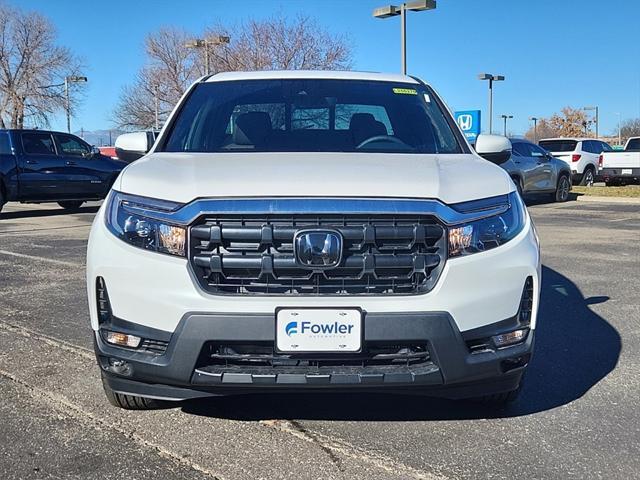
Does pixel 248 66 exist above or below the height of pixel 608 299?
above

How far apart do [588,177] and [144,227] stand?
2259cm

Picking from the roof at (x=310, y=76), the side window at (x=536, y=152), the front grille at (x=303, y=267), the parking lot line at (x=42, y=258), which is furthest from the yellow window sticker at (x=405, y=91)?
the side window at (x=536, y=152)

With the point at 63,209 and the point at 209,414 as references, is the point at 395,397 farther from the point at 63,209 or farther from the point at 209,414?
the point at 63,209

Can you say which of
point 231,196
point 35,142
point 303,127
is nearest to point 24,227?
point 35,142

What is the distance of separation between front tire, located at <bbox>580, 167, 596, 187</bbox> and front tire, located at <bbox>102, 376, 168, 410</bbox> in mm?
21619

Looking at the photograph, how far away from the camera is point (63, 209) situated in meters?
16.6

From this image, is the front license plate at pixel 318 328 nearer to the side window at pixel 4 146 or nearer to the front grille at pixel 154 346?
the front grille at pixel 154 346

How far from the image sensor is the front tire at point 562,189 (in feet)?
57.3

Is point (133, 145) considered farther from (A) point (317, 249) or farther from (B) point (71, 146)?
(B) point (71, 146)

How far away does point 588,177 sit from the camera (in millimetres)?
23094

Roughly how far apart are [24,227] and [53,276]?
594 centimetres

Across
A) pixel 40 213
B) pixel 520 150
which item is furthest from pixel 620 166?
pixel 40 213

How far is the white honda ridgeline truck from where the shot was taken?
268 centimetres

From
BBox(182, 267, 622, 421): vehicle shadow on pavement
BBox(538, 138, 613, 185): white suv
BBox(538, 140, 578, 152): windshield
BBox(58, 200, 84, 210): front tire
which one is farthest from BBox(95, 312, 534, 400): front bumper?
BBox(538, 140, 578, 152): windshield
